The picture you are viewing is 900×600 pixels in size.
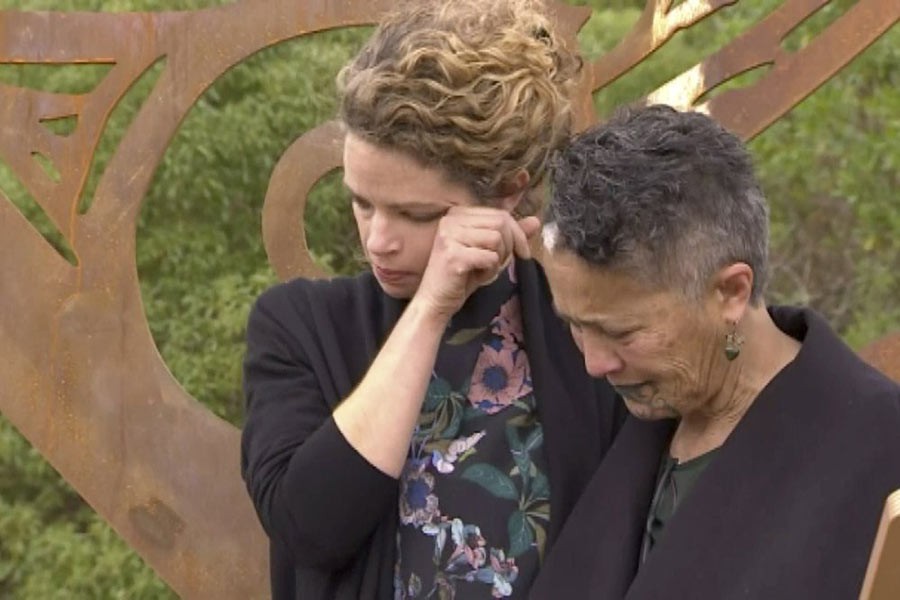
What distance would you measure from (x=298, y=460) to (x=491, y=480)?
217 mm

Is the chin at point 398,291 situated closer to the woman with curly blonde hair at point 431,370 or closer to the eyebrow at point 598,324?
the woman with curly blonde hair at point 431,370

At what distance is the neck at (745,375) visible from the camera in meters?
2.20

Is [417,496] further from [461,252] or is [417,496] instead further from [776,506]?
[776,506]

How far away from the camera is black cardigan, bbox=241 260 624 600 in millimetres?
2252

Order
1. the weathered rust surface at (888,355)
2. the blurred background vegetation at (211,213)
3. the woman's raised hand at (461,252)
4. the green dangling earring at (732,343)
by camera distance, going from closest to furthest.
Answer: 1. the green dangling earring at (732,343)
2. the woman's raised hand at (461,252)
3. the weathered rust surface at (888,355)
4. the blurred background vegetation at (211,213)

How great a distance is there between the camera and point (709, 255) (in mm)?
2135

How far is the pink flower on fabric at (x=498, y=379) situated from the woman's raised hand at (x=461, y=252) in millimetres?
100

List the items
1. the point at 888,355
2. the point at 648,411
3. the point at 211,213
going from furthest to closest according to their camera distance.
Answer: the point at 211,213 < the point at 888,355 < the point at 648,411

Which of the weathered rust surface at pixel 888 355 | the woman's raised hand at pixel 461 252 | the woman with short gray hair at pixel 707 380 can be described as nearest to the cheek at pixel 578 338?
→ the woman with short gray hair at pixel 707 380

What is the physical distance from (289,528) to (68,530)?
305 cm

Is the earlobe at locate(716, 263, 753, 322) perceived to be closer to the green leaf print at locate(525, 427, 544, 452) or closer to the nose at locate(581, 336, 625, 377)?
the nose at locate(581, 336, 625, 377)

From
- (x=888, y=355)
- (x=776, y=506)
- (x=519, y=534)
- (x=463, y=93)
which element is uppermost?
(x=463, y=93)

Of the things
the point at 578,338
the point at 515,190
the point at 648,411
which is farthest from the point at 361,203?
the point at 648,411

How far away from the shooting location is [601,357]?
219 cm
